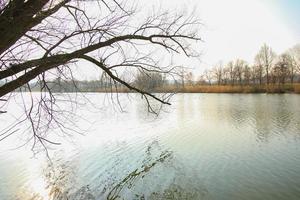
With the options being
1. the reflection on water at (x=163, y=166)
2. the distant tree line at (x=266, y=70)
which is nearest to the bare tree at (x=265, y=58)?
the distant tree line at (x=266, y=70)

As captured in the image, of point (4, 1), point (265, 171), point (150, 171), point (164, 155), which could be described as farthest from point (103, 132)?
point (4, 1)

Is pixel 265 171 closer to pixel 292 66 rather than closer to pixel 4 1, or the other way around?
pixel 4 1

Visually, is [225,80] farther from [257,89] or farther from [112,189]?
[112,189]

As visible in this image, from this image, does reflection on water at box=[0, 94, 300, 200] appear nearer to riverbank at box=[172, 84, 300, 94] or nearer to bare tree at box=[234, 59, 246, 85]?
riverbank at box=[172, 84, 300, 94]

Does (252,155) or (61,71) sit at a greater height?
(61,71)

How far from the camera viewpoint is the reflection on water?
9.07 m

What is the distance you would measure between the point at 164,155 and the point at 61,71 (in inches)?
349

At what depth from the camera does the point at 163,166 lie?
1157cm

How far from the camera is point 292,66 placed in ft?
227

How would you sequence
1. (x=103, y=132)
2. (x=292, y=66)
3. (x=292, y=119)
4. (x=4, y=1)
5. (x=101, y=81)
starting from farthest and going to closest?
1. (x=292, y=66)
2. (x=292, y=119)
3. (x=103, y=132)
4. (x=101, y=81)
5. (x=4, y=1)

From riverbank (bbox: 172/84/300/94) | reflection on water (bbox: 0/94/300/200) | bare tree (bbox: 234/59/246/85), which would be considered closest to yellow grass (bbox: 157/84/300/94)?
riverbank (bbox: 172/84/300/94)

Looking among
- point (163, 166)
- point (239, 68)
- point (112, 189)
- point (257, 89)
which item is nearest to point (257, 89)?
point (257, 89)

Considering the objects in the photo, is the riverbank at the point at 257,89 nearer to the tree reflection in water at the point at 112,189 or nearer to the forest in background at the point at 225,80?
the forest in background at the point at 225,80

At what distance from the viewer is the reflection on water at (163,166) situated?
9070 mm
